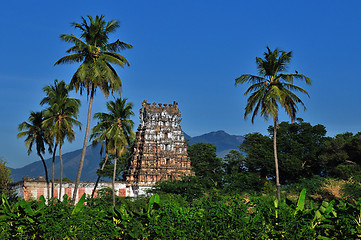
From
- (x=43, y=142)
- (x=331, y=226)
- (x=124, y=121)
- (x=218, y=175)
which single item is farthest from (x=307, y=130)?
(x=331, y=226)

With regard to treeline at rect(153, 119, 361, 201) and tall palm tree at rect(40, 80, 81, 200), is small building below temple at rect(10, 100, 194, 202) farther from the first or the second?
tall palm tree at rect(40, 80, 81, 200)

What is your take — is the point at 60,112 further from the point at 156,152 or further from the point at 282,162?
the point at 282,162

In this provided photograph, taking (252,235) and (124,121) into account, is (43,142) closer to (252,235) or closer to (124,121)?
(124,121)

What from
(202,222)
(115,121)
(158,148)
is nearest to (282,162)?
(158,148)

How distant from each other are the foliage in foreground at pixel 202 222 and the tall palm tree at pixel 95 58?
1417 cm

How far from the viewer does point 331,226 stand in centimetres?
1279

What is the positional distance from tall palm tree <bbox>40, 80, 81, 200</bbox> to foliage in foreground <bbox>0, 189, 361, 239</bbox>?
69.8 ft

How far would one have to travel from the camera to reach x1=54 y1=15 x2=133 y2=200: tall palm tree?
2759 cm

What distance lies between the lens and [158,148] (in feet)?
204

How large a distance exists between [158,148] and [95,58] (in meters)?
34.8

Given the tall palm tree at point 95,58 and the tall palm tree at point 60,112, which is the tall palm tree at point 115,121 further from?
the tall palm tree at point 95,58

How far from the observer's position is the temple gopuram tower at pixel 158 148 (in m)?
60.6

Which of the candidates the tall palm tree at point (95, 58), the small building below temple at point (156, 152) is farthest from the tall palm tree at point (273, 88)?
the small building below temple at point (156, 152)

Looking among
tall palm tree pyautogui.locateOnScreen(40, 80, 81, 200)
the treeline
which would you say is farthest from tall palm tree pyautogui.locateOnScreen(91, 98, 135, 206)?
the treeline
